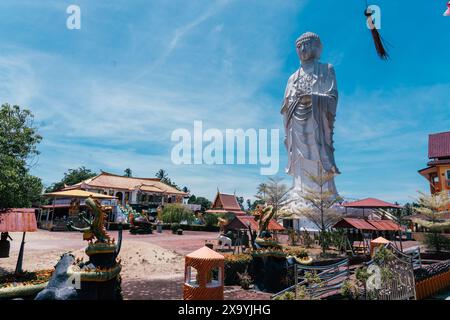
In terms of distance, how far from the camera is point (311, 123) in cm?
3278

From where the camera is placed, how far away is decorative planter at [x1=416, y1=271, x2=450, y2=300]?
995 cm

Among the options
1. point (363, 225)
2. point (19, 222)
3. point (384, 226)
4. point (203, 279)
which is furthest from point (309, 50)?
point (19, 222)

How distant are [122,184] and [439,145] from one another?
39.1 metres

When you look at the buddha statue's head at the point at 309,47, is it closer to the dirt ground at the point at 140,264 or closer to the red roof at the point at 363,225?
the red roof at the point at 363,225

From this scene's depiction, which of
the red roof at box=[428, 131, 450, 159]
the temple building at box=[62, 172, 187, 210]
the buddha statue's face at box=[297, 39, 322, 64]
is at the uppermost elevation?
the buddha statue's face at box=[297, 39, 322, 64]

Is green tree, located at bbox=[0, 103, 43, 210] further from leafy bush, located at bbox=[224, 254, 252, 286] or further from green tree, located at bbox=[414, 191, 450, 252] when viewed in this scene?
green tree, located at bbox=[414, 191, 450, 252]

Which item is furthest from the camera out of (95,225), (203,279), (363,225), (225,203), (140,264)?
(225,203)

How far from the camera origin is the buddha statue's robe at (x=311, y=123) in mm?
32469

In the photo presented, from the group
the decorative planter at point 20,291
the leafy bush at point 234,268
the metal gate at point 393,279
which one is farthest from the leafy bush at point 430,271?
the decorative planter at point 20,291

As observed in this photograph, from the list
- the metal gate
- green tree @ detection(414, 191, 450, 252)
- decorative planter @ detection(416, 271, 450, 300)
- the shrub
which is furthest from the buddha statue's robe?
the metal gate

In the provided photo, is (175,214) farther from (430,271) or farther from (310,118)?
(430,271)

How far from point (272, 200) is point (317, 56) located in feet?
55.7

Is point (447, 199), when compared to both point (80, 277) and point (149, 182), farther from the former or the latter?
point (149, 182)
